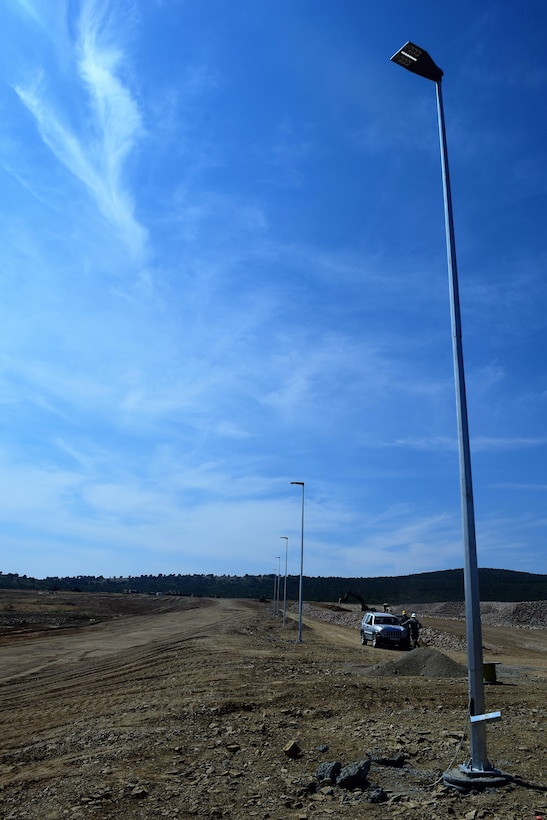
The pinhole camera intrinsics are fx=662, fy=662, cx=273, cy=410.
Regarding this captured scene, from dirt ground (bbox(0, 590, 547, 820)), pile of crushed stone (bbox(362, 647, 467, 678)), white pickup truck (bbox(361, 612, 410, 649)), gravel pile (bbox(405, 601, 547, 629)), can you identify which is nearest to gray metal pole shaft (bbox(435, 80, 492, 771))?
dirt ground (bbox(0, 590, 547, 820))

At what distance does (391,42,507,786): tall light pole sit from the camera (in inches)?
307

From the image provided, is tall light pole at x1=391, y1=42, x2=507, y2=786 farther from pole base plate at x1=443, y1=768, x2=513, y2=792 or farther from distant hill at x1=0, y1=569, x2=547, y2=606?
distant hill at x1=0, y1=569, x2=547, y2=606

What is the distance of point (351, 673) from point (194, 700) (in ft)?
26.1

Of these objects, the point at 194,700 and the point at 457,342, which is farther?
the point at 194,700

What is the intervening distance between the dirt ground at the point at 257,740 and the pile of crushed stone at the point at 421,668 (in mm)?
55

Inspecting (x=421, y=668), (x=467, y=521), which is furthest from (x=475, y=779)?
(x=421, y=668)

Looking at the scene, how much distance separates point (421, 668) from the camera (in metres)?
22.0

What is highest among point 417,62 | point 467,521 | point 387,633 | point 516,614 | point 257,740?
point 417,62

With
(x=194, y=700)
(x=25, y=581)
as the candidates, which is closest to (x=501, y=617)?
(x=194, y=700)

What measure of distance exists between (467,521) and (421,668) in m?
15.6

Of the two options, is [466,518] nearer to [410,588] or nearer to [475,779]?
[475,779]

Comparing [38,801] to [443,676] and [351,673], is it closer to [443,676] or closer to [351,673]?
[351,673]

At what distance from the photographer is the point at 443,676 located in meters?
21.0

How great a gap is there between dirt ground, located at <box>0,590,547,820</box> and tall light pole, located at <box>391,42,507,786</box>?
1.05ft
